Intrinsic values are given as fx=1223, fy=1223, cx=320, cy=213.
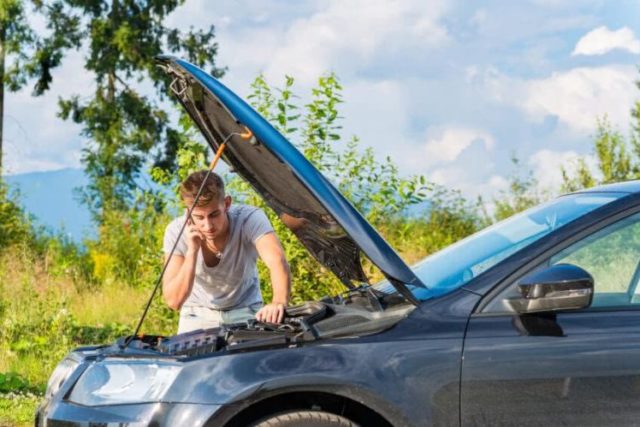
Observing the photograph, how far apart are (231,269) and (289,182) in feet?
4.46

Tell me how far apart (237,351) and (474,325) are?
0.83 metres

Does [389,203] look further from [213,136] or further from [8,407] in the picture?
[213,136]

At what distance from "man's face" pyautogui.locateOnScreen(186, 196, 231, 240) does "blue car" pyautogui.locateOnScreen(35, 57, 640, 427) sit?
55.2 inches

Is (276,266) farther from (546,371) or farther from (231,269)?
(546,371)

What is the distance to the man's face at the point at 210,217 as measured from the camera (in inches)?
233

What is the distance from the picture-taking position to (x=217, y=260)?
6.29 metres

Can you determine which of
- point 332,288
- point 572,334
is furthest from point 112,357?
point 332,288

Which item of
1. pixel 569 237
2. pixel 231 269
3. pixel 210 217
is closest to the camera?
pixel 569 237

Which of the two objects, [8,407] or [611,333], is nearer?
[611,333]

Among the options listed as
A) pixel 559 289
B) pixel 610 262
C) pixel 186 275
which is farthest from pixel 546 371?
pixel 186 275

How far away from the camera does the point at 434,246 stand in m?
18.7

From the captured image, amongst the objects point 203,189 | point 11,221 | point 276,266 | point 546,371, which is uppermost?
point 11,221

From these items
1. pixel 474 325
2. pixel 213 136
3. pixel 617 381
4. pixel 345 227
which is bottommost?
pixel 617 381

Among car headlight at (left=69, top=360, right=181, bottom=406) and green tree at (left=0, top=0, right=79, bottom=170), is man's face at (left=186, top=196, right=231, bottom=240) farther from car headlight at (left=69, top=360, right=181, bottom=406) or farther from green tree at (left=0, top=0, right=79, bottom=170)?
green tree at (left=0, top=0, right=79, bottom=170)
